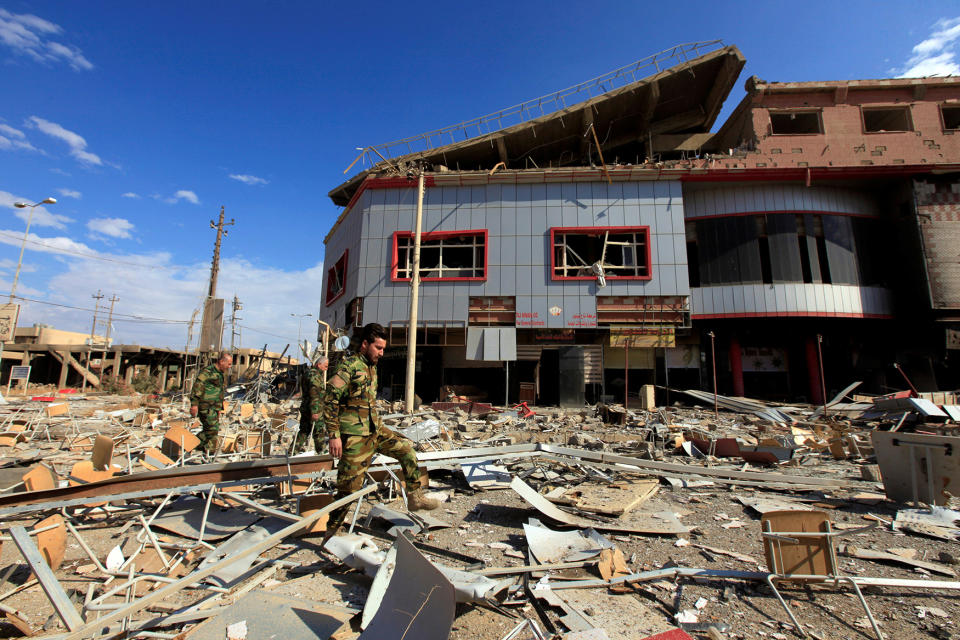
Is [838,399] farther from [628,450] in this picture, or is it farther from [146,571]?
[146,571]

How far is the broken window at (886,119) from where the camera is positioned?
16.4 m

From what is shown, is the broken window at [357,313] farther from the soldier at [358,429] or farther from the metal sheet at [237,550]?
the metal sheet at [237,550]

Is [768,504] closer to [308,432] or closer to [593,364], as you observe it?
[308,432]

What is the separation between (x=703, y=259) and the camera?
16.0m

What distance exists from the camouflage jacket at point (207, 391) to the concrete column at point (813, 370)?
1813 cm

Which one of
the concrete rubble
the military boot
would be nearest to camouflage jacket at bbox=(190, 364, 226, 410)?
the concrete rubble

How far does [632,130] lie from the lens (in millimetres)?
20484

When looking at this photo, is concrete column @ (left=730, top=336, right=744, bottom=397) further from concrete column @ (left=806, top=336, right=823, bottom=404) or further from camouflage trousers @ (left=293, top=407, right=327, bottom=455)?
camouflage trousers @ (left=293, top=407, right=327, bottom=455)

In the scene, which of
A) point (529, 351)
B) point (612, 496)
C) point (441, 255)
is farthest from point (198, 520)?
point (441, 255)

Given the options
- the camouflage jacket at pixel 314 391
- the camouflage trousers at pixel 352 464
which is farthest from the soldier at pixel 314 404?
the camouflage trousers at pixel 352 464

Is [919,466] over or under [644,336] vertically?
under

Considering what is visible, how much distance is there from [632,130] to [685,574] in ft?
70.2

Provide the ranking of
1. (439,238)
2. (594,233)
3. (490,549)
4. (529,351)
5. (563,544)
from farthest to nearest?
(439,238) < (594,233) < (529,351) < (490,549) < (563,544)

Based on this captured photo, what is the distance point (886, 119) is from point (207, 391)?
24628 millimetres
